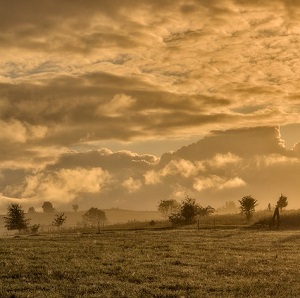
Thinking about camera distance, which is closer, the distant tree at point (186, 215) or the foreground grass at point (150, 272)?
the foreground grass at point (150, 272)

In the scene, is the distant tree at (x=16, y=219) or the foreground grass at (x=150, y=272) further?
the distant tree at (x=16, y=219)

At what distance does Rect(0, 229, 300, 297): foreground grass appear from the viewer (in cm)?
2512

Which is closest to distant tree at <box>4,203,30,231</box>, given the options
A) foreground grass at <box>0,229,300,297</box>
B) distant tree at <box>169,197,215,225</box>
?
distant tree at <box>169,197,215,225</box>

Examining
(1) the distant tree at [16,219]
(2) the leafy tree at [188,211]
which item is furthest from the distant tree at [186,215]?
(1) the distant tree at [16,219]

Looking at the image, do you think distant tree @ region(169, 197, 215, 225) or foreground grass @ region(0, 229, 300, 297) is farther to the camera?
distant tree @ region(169, 197, 215, 225)

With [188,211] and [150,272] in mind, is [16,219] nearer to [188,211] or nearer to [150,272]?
[188,211]

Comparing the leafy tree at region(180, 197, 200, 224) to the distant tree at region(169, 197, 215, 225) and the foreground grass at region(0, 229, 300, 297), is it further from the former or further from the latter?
the foreground grass at region(0, 229, 300, 297)

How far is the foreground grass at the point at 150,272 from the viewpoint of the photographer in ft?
82.4

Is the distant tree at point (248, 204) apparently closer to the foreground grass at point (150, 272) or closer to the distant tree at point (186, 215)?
the distant tree at point (186, 215)

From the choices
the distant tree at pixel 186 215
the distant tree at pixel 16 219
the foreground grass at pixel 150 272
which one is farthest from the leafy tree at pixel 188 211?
the foreground grass at pixel 150 272

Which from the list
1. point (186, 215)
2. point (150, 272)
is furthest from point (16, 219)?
point (150, 272)

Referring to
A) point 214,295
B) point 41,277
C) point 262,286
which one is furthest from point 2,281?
point 262,286

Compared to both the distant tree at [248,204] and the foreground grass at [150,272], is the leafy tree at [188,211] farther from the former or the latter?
the foreground grass at [150,272]

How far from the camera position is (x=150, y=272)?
30.9 meters
